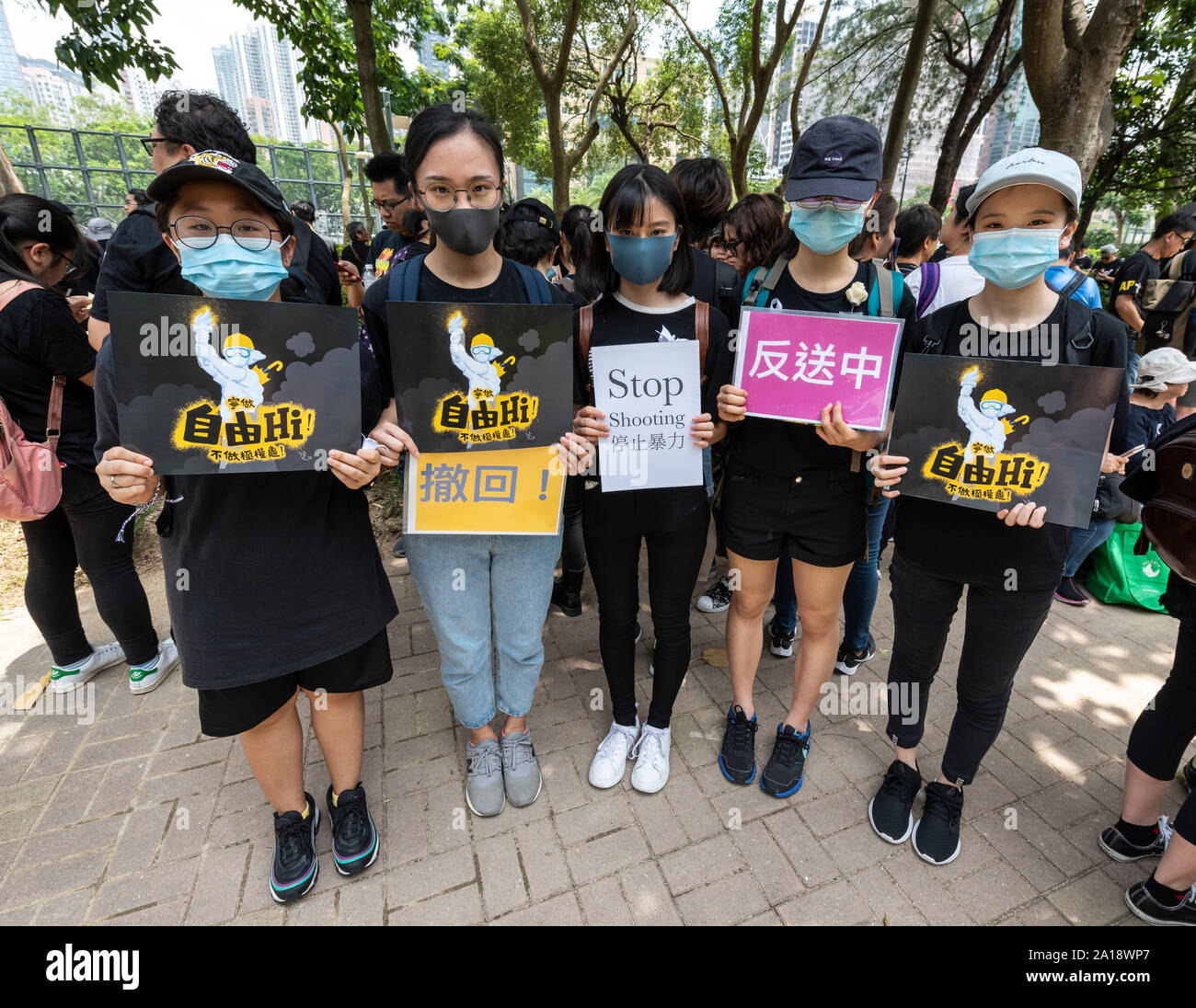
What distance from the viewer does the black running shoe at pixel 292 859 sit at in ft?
6.95

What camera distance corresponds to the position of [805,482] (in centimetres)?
222

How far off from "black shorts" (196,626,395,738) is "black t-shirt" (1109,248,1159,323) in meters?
7.42

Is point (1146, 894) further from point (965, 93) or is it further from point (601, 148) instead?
point (601, 148)

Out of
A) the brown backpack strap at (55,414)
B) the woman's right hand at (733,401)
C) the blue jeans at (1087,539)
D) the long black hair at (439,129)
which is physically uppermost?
the long black hair at (439,129)

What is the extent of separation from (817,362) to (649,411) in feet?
1.87

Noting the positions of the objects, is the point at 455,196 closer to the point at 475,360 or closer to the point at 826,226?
the point at 475,360

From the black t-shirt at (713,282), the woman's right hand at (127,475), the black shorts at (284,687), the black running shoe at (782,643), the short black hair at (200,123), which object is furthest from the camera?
the black running shoe at (782,643)

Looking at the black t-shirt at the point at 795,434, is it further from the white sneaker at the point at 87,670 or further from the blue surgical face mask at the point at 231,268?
the white sneaker at the point at 87,670

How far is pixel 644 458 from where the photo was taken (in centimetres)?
216

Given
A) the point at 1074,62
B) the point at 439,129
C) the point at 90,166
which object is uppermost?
the point at 90,166

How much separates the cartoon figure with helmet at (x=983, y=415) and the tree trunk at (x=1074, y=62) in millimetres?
5328

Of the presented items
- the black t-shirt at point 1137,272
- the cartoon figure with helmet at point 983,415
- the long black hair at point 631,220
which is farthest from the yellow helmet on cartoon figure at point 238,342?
the black t-shirt at point 1137,272

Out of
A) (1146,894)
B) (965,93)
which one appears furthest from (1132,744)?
(965,93)

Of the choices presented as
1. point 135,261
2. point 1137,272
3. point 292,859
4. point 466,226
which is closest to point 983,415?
point 466,226
